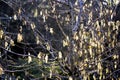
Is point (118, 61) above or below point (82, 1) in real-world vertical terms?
below

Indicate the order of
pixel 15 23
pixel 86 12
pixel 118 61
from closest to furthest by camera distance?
1. pixel 86 12
2. pixel 118 61
3. pixel 15 23

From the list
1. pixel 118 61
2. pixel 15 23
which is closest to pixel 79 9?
pixel 118 61

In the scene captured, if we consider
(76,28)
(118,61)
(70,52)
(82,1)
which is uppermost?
(82,1)

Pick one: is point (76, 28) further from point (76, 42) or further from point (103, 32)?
point (103, 32)

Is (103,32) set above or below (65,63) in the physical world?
above

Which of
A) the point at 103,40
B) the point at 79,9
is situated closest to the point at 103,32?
the point at 103,40

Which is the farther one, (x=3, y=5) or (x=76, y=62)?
(x=3, y=5)

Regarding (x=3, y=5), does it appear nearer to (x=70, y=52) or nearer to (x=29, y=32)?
(x=29, y=32)

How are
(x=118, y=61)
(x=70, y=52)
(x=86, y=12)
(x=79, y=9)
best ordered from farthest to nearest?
(x=118, y=61) < (x=86, y=12) < (x=79, y=9) < (x=70, y=52)

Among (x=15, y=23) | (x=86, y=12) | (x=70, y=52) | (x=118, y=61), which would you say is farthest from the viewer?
(x=15, y=23)
